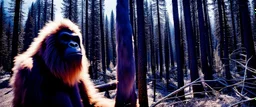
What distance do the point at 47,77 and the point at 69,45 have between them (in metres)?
0.47

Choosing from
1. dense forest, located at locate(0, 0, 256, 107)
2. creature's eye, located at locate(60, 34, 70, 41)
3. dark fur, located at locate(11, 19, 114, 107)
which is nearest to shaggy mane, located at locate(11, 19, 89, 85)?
dark fur, located at locate(11, 19, 114, 107)

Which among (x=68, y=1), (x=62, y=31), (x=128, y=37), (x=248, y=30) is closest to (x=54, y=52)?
(x=62, y=31)

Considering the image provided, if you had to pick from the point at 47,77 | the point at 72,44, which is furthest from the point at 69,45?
the point at 47,77

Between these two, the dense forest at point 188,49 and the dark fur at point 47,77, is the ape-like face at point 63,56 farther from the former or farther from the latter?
the dense forest at point 188,49

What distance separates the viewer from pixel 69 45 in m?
2.44

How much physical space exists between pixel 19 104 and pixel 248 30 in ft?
40.5

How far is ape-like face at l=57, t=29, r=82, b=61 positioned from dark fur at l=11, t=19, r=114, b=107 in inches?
2.6

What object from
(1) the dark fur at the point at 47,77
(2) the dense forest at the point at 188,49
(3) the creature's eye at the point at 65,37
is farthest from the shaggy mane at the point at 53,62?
(2) the dense forest at the point at 188,49

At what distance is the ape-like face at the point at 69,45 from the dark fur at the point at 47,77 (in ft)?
0.22

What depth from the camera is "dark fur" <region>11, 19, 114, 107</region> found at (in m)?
Result: 2.11

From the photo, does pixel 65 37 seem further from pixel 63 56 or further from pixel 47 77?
pixel 47 77

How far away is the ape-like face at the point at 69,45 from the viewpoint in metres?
2.37

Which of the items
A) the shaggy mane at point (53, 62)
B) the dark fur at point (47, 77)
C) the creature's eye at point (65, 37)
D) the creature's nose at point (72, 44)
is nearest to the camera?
the dark fur at point (47, 77)

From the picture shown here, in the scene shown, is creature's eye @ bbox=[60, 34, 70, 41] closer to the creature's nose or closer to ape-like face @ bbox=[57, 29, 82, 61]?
ape-like face @ bbox=[57, 29, 82, 61]
